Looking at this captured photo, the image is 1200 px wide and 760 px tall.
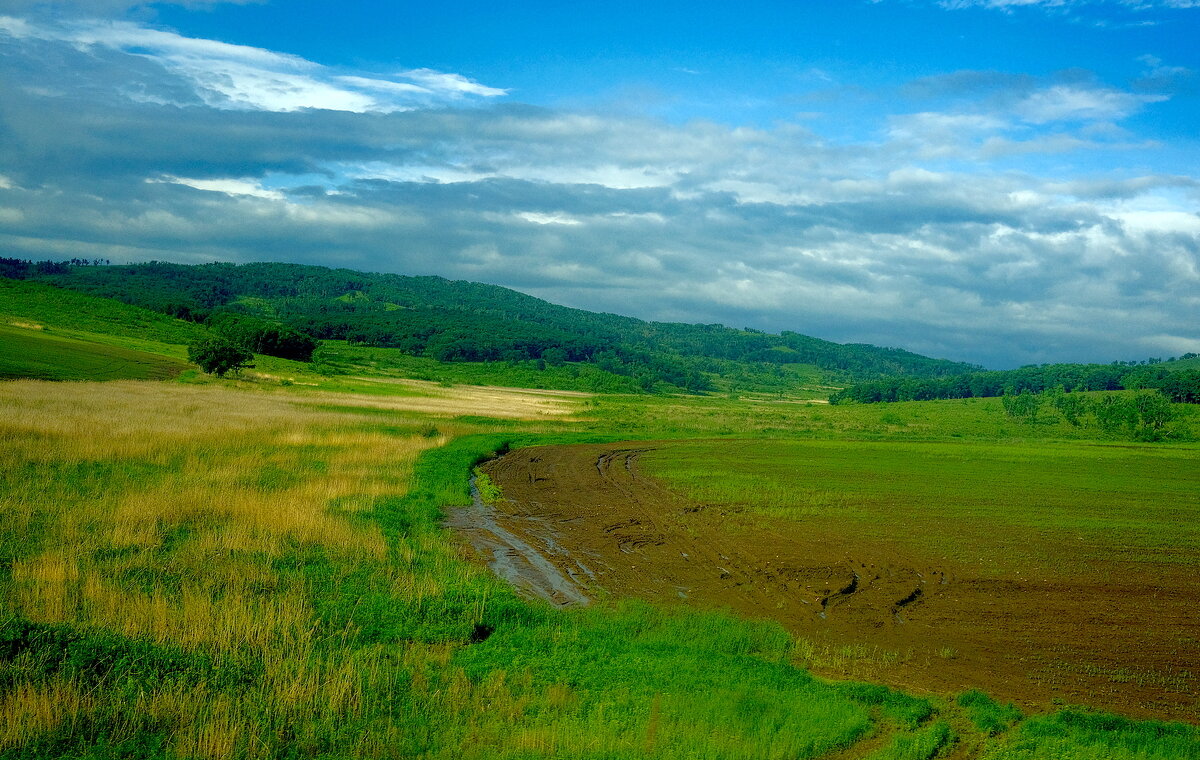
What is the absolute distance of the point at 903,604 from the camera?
14766 mm

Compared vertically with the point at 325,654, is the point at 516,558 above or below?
below

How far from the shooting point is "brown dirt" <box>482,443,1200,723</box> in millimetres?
10945

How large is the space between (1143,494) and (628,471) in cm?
2316

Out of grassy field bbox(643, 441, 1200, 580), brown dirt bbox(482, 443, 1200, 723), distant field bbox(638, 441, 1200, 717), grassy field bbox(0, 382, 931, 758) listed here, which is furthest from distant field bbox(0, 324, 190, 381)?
brown dirt bbox(482, 443, 1200, 723)

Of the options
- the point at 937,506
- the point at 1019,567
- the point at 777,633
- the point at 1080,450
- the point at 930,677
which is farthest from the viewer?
the point at 1080,450

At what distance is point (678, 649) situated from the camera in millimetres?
10906

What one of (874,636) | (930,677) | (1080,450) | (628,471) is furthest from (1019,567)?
(1080,450)

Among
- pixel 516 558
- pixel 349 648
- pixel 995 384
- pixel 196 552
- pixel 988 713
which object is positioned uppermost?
pixel 995 384

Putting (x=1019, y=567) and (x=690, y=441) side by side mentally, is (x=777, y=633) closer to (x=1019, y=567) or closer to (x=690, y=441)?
(x=1019, y=567)

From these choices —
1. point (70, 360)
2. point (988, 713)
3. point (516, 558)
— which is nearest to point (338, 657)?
point (516, 558)

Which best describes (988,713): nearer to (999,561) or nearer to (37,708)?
(37,708)

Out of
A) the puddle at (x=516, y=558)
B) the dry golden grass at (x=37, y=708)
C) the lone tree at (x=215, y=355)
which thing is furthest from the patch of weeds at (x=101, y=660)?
the lone tree at (x=215, y=355)

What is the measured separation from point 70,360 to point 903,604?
234 feet

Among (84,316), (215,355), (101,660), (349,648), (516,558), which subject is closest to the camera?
(101,660)
